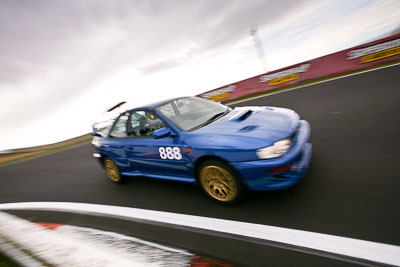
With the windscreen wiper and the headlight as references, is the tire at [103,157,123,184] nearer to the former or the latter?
the windscreen wiper

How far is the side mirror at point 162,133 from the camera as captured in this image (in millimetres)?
3133

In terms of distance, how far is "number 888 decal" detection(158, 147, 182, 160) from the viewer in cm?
316

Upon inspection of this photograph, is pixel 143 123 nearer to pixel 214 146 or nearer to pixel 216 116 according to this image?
pixel 216 116

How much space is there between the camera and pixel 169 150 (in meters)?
3.27

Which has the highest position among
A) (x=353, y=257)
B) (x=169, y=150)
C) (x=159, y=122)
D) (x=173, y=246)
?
(x=159, y=122)

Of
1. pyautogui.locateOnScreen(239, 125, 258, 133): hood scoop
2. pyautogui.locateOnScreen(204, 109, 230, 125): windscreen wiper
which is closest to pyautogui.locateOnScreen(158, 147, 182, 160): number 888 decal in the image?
pyautogui.locateOnScreen(204, 109, 230, 125): windscreen wiper

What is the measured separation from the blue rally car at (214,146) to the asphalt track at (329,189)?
311 millimetres

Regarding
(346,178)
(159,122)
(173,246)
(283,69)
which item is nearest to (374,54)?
(283,69)

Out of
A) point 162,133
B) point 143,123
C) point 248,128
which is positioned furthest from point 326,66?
point 162,133

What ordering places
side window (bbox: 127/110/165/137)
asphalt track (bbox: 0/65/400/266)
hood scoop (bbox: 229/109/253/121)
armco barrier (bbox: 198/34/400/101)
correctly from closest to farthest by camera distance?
asphalt track (bbox: 0/65/400/266)
hood scoop (bbox: 229/109/253/121)
side window (bbox: 127/110/165/137)
armco barrier (bbox: 198/34/400/101)

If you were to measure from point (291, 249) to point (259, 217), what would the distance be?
1.99ft

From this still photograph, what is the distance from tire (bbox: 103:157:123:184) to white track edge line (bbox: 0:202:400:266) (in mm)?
833

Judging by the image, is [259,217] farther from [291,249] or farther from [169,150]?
[169,150]

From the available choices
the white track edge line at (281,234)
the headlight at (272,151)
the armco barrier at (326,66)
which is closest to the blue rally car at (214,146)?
the headlight at (272,151)
